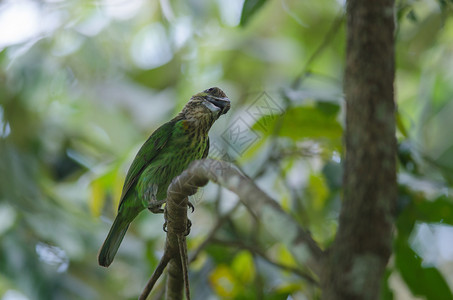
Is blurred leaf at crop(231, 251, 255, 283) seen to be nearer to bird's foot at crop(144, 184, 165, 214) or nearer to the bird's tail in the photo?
the bird's tail

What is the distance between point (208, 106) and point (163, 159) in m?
0.46

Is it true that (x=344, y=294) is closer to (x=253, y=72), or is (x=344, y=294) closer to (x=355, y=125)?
(x=355, y=125)

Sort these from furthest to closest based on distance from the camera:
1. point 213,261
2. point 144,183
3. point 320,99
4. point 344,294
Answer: point 213,261
point 320,99
point 144,183
point 344,294

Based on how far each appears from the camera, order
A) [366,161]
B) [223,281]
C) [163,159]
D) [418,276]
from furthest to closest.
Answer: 1. [223,281]
2. [418,276]
3. [163,159]
4. [366,161]

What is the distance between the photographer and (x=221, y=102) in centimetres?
267

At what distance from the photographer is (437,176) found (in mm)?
3725

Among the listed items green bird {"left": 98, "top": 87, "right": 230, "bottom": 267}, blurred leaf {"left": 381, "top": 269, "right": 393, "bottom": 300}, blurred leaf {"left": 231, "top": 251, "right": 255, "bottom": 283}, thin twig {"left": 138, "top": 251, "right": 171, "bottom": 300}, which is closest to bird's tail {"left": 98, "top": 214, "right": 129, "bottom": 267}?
green bird {"left": 98, "top": 87, "right": 230, "bottom": 267}

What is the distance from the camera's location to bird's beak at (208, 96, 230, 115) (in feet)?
8.57

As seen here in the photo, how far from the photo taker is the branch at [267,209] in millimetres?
1310

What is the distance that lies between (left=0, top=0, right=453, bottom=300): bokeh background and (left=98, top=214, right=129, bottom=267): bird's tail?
49 cm

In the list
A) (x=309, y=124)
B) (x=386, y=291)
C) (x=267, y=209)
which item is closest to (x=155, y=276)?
(x=267, y=209)

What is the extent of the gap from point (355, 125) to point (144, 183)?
1812mm

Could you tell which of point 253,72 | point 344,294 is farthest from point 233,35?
point 344,294

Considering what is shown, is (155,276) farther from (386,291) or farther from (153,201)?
(386,291)
